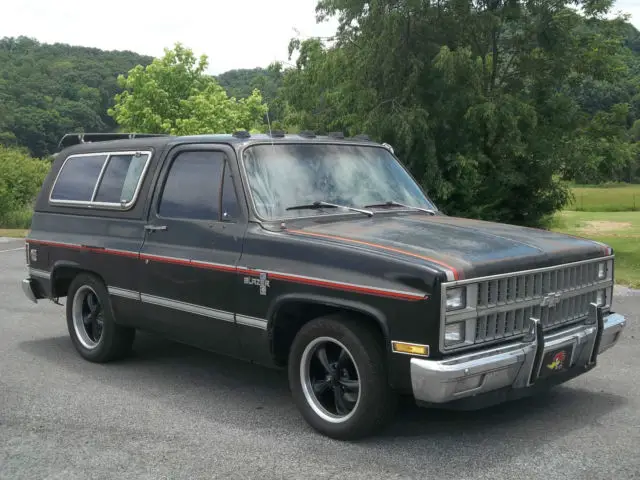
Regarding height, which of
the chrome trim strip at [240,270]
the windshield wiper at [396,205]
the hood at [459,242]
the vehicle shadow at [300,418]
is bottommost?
the vehicle shadow at [300,418]

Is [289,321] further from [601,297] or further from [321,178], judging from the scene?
[601,297]

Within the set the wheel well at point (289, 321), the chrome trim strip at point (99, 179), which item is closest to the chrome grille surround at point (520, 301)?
the wheel well at point (289, 321)

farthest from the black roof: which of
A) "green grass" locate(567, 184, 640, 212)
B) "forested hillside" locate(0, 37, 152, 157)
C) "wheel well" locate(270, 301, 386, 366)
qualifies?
"forested hillside" locate(0, 37, 152, 157)

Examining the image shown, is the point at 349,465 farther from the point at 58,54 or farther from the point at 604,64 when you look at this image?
the point at 58,54

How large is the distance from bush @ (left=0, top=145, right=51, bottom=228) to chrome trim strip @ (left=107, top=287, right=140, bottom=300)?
22.5 metres

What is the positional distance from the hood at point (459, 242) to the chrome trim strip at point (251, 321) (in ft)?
2.12

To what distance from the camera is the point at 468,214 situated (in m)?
19.3

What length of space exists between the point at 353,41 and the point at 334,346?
1594 cm

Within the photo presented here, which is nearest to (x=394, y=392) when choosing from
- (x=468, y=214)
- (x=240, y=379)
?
(x=240, y=379)

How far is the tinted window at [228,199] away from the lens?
5582 millimetres

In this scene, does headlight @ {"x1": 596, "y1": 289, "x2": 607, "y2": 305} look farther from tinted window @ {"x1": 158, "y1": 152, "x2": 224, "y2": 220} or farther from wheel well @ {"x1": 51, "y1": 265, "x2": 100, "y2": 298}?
wheel well @ {"x1": 51, "y1": 265, "x2": 100, "y2": 298}

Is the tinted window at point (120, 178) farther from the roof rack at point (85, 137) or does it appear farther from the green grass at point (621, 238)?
the green grass at point (621, 238)

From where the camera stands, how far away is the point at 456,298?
442cm

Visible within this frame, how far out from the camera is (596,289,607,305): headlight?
5488mm
